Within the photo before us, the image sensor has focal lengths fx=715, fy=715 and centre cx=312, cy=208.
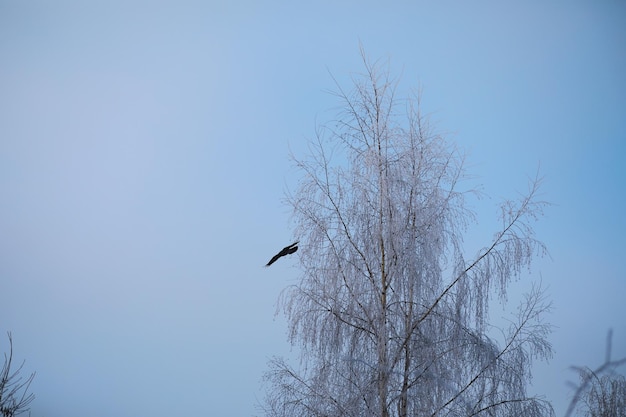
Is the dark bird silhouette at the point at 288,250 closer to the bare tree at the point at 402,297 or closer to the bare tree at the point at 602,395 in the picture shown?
the bare tree at the point at 402,297

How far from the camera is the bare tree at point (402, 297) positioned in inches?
209

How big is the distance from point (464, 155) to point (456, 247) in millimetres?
802

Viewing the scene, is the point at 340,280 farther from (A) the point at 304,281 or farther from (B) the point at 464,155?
(B) the point at 464,155

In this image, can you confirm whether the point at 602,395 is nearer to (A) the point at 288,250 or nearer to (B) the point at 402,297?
(B) the point at 402,297

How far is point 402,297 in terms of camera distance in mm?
5539

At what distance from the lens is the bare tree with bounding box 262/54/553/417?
5301 millimetres

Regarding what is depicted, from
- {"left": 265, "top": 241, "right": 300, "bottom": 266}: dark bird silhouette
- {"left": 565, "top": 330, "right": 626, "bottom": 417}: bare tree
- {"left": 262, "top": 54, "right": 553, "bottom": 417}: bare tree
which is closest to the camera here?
{"left": 262, "top": 54, "right": 553, "bottom": 417}: bare tree

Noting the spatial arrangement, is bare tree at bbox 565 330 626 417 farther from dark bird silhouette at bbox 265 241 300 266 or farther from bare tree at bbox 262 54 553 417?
dark bird silhouette at bbox 265 241 300 266

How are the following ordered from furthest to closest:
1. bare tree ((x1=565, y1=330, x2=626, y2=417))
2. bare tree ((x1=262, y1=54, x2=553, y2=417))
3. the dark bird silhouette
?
bare tree ((x1=565, y1=330, x2=626, y2=417)) → the dark bird silhouette → bare tree ((x1=262, y1=54, x2=553, y2=417))

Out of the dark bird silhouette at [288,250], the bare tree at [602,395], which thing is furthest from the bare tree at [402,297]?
the bare tree at [602,395]

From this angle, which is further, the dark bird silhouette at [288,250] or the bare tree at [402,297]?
the dark bird silhouette at [288,250]

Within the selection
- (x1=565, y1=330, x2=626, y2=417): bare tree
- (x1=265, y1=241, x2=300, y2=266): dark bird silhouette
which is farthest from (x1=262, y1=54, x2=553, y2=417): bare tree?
(x1=565, y1=330, x2=626, y2=417): bare tree

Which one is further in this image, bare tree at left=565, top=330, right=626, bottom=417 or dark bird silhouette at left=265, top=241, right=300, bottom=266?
bare tree at left=565, top=330, right=626, bottom=417

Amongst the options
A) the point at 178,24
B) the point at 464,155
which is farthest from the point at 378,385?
the point at 178,24
